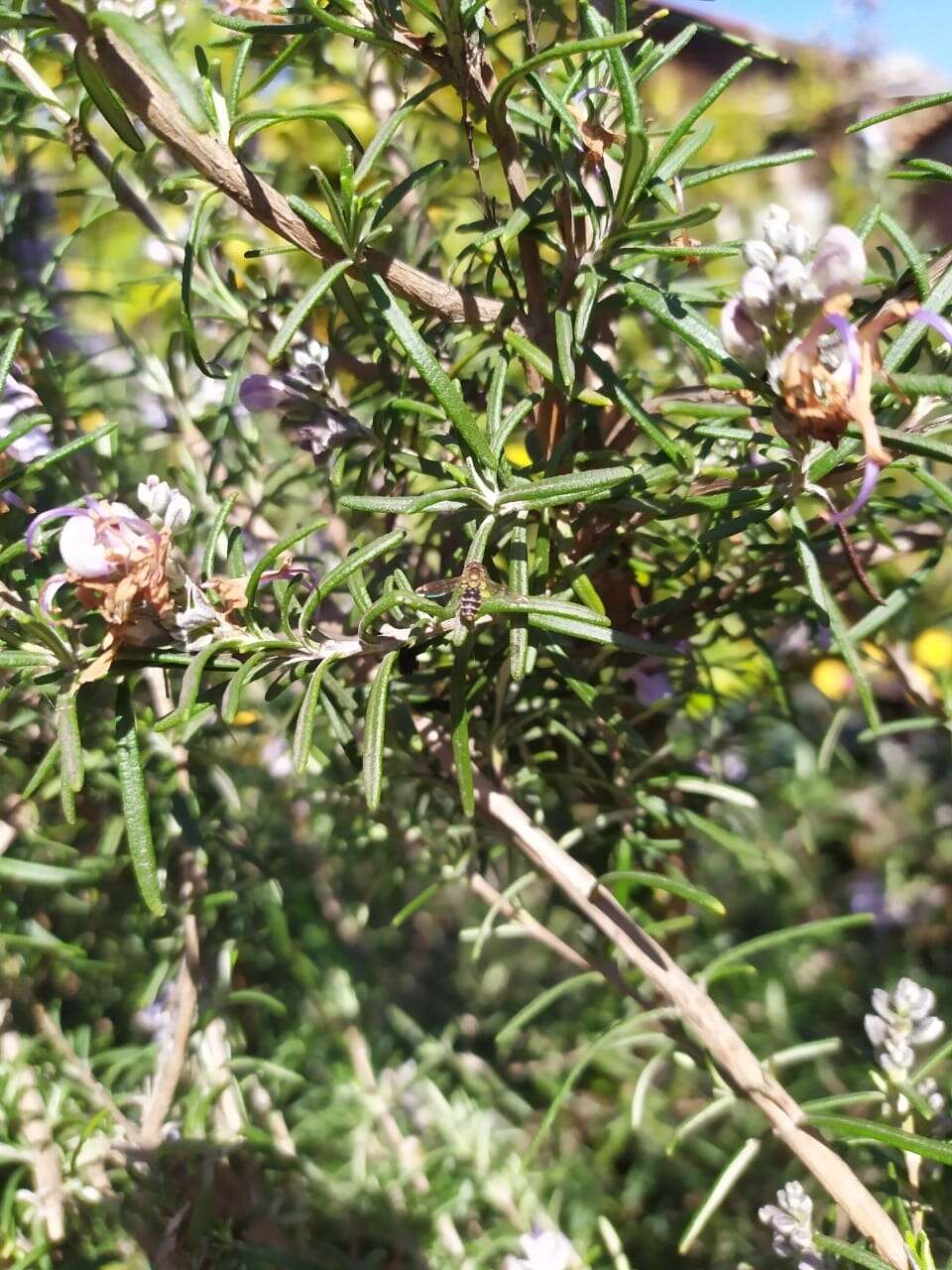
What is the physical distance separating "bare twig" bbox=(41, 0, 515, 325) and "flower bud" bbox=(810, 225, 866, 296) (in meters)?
0.24

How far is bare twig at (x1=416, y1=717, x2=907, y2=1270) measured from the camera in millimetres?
685

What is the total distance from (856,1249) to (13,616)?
0.61m

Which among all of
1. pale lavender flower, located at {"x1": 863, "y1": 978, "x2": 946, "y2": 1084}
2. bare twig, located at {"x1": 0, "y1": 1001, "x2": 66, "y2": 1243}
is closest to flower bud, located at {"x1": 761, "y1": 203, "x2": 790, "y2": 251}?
pale lavender flower, located at {"x1": 863, "y1": 978, "x2": 946, "y2": 1084}

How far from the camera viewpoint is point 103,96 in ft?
1.68

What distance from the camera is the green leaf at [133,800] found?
59cm

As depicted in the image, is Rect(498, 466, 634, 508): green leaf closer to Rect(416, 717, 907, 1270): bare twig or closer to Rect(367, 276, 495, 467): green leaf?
Rect(367, 276, 495, 467): green leaf

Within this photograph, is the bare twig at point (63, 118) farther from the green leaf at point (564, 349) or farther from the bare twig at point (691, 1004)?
the bare twig at point (691, 1004)

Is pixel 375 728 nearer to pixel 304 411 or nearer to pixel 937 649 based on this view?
pixel 304 411

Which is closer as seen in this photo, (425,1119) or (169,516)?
(169,516)

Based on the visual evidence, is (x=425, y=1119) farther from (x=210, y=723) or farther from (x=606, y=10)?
(x=606, y=10)

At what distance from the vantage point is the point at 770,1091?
0.71 meters

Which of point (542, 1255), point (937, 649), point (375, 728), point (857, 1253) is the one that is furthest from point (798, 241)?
point (937, 649)

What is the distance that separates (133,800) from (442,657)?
0.89 ft

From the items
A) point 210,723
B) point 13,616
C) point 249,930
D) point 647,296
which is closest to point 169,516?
point 13,616
